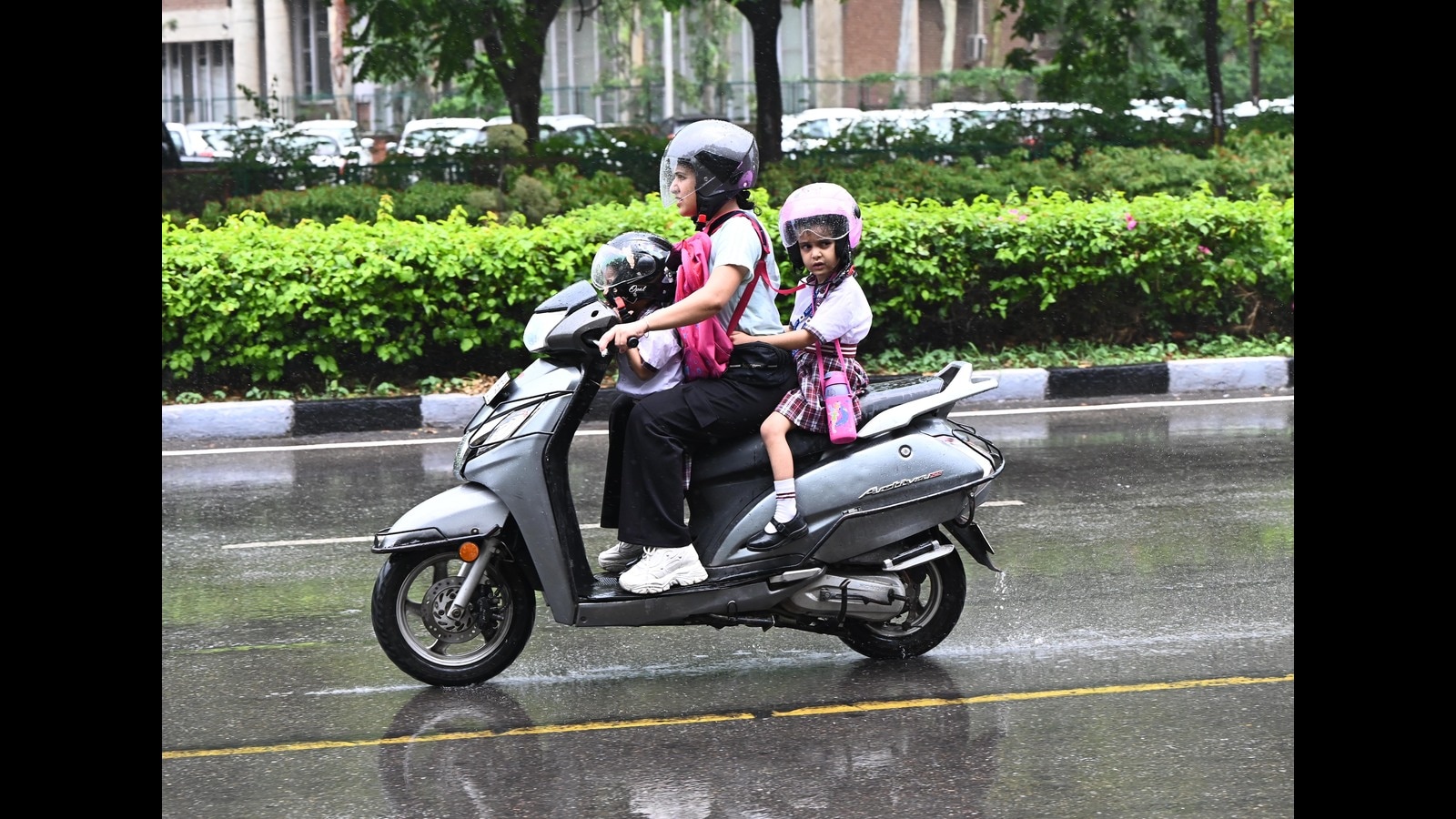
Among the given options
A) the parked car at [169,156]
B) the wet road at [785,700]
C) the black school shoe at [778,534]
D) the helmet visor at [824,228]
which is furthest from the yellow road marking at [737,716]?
the parked car at [169,156]

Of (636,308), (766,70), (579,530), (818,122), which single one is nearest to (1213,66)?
(766,70)

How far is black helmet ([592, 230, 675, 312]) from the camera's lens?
15.4 feet

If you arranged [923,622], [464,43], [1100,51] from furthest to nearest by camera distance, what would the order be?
[1100,51], [464,43], [923,622]

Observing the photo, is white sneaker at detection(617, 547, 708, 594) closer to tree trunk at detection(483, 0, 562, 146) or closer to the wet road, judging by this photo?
the wet road

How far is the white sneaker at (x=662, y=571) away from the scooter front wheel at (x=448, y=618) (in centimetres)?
37

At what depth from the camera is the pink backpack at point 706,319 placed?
185 inches

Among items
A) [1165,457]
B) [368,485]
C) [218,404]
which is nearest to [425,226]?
[218,404]

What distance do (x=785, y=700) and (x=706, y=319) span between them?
116 cm

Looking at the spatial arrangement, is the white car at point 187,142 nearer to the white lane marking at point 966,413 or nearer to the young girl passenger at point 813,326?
the white lane marking at point 966,413

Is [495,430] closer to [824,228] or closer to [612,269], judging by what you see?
[612,269]

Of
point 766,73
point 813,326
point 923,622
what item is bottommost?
point 923,622

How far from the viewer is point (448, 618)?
4770 mm

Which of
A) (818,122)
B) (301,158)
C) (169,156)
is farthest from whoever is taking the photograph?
(818,122)

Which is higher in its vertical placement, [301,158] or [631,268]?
[301,158]
